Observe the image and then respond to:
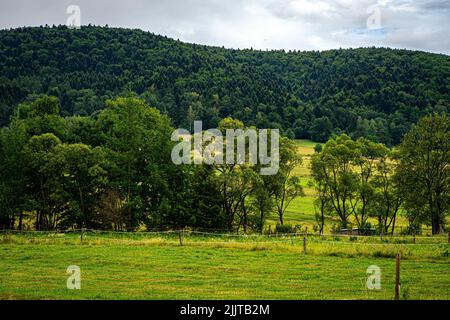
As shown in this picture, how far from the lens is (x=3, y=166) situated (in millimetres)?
49562

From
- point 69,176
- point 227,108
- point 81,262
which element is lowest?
point 81,262

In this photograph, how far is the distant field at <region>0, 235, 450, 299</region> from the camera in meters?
19.2

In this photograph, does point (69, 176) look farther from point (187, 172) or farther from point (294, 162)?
point (294, 162)

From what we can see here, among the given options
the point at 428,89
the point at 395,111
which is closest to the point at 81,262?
the point at 395,111

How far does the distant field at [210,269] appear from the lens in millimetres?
19203

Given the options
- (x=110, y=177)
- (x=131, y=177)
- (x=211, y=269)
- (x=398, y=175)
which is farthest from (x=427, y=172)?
(x=211, y=269)

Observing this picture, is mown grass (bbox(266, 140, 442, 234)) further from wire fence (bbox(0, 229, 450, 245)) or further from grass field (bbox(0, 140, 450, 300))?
grass field (bbox(0, 140, 450, 300))

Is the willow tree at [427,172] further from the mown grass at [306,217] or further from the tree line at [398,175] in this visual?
the mown grass at [306,217]

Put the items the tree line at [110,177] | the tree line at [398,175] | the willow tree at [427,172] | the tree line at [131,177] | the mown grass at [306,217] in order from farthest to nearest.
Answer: the mown grass at [306,217]
the tree line at [398,175]
the willow tree at [427,172]
the tree line at [131,177]
the tree line at [110,177]

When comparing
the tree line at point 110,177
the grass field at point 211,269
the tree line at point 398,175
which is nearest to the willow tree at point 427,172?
the tree line at point 398,175

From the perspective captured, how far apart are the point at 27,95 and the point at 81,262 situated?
494ft

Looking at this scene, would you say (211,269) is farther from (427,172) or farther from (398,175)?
(427,172)
